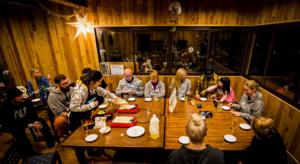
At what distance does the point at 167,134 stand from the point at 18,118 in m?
2.45

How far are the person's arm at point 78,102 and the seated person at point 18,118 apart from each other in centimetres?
91

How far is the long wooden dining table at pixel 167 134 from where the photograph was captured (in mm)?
1645

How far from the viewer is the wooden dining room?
5.99 feet

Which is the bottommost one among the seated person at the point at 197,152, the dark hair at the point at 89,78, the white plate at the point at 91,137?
the white plate at the point at 91,137

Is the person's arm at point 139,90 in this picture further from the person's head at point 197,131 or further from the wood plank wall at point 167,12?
the person's head at point 197,131

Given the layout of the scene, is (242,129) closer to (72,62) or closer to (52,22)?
(72,62)

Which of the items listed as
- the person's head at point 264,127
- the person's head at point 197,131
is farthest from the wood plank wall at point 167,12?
the person's head at point 197,131

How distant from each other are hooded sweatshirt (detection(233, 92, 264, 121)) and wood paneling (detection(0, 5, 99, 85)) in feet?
11.8

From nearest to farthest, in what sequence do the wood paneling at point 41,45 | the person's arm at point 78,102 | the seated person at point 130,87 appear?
the person's arm at point 78,102 → the seated person at point 130,87 → the wood paneling at point 41,45

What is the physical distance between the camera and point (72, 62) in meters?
4.16

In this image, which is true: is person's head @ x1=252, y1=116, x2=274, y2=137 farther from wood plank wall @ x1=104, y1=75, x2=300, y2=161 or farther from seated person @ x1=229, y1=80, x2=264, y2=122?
wood plank wall @ x1=104, y1=75, x2=300, y2=161

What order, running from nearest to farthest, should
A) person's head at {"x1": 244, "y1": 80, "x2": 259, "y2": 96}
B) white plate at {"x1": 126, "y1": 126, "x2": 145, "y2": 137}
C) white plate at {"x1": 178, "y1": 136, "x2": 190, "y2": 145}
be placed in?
white plate at {"x1": 178, "y1": 136, "x2": 190, "y2": 145}, white plate at {"x1": 126, "y1": 126, "x2": 145, "y2": 137}, person's head at {"x1": 244, "y1": 80, "x2": 259, "y2": 96}

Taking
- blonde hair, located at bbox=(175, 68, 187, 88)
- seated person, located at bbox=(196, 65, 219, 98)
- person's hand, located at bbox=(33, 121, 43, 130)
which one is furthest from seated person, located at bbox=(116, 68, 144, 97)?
person's hand, located at bbox=(33, 121, 43, 130)

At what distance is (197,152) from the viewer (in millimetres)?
1124
